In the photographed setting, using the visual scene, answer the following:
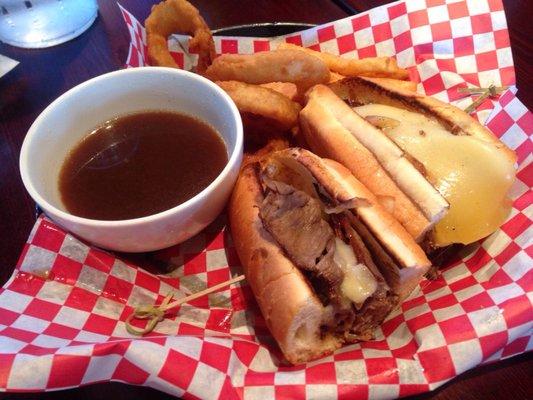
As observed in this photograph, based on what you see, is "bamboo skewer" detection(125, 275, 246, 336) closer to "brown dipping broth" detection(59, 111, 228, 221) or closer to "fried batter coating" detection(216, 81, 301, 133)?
"brown dipping broth" detection(59, 111, 228, 221)

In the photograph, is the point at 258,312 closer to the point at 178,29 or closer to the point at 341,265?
the point at 341,265

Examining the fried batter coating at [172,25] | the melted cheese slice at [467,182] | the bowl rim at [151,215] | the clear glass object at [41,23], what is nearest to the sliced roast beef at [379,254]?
the melted cheese slice at [467,182]

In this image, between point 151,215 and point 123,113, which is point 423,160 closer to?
point 151,215

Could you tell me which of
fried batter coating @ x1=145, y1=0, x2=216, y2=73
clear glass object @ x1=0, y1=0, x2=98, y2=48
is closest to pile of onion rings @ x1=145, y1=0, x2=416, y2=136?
fried batter coating @ x1=145, y1=0, x2=216, y2=73

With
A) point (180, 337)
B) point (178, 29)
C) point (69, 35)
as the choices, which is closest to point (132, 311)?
point (180, 337)

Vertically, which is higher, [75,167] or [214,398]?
[75,167]

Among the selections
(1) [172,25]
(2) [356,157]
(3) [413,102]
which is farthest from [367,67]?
(1) [172,25]

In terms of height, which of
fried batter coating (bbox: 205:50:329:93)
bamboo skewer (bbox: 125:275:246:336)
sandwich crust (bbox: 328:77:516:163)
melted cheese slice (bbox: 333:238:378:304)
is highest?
fried batter coating (bbox: 205:50:329:93)
